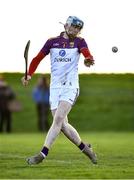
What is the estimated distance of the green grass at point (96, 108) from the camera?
137 feet

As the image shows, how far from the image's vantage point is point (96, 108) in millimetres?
45938

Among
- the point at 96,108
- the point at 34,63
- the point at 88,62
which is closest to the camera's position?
the point at 88,62

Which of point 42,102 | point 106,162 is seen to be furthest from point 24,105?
point 106,162

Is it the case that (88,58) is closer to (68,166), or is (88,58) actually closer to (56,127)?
(56,127)

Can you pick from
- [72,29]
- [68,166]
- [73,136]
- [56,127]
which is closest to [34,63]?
[72,29]

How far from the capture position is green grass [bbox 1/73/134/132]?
1644 inches

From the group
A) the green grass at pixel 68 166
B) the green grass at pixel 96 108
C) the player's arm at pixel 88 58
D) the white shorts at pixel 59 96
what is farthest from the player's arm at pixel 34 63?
the green grass at pixel 96 108

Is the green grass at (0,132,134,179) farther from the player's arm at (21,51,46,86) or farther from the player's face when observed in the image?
the player's face

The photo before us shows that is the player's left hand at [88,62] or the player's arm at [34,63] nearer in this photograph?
the player's left hand at [88,62]

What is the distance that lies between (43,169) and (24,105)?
1208 inches

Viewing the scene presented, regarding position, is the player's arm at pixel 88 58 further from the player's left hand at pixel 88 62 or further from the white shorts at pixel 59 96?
the white shorts at pixel 59 96

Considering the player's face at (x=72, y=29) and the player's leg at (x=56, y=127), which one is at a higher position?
the player's face at (x=72, y=29)

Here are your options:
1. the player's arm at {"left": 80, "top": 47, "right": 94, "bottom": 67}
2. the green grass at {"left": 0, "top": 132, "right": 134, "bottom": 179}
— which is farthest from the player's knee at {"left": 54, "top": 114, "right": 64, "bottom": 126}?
the player's arm at {"left": 80, "top": 47, "right": 94, "bottom": 67}

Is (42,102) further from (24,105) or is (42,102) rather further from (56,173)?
(56,173)
